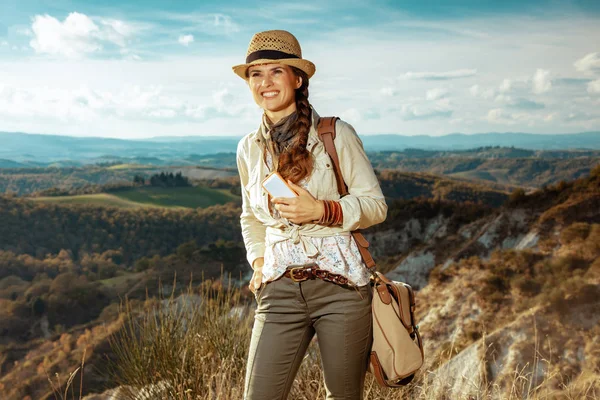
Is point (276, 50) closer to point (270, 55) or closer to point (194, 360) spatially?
point (270, 55)

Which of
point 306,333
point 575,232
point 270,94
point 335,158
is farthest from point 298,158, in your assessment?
point 575,232

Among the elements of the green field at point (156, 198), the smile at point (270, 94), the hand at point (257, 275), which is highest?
the smile at point (270, 94)

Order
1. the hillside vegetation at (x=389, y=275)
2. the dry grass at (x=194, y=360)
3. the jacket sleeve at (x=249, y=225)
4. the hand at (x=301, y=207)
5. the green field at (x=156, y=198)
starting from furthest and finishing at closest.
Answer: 1. the green field at (x=156, y=198)
2. the hillside vegetation at (x=389, y=275)
3. the dry grass at (x=194, y=360)
4. the jacket sleeve at (x=249, y=225)
5. the hand at (x=301, y=207)

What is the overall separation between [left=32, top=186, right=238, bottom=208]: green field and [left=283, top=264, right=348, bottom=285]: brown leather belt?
81220mm

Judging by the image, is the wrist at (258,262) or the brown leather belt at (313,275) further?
the wrist at (258,262)

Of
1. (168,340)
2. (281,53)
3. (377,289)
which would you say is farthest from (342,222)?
(168,340)

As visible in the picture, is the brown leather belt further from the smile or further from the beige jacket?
the smile

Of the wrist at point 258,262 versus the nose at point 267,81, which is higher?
the nose at point 267,81

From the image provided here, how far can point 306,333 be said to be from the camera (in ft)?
5.78

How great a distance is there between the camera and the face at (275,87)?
1852 millimetres

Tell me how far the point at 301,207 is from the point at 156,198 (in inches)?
3486

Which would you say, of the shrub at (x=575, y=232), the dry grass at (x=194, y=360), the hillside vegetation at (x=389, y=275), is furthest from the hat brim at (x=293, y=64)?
the shrub at (x=575, y=232)

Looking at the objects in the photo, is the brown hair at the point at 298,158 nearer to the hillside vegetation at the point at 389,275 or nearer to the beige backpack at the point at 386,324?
the beige backpack at the point at 386,324

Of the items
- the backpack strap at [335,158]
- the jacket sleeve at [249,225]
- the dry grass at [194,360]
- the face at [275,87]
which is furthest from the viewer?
the dry grass at [194,360]
